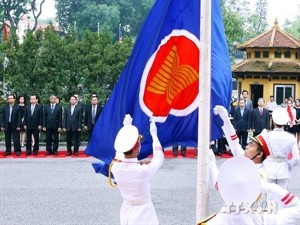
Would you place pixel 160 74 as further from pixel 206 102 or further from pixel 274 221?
pixel 274 221

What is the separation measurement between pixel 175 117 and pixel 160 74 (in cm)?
45

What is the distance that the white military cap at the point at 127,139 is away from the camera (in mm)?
5579

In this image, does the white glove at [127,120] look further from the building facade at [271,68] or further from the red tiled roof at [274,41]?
the red tiled roof at [274,41]

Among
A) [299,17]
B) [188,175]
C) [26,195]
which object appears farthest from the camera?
[299,17]

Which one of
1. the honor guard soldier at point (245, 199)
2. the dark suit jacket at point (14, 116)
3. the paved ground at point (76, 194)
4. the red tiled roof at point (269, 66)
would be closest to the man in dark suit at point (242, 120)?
the paved ground at point (76, 194)

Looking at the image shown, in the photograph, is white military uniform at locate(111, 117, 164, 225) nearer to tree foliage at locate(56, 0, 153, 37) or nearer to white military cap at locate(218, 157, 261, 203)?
white military cap at locate(218, 157, 261, 203)

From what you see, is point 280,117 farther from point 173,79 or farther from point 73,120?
point 73,120

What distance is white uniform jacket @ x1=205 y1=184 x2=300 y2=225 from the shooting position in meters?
4.21

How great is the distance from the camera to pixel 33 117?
672 inches

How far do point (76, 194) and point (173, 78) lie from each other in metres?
5.82

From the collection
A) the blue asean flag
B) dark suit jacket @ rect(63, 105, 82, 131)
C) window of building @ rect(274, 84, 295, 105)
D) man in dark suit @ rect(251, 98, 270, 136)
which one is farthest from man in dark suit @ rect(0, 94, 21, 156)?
window of building @ rect(274, 84, 295, 105)

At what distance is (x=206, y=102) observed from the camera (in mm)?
5398

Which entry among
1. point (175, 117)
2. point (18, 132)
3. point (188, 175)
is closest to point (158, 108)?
point (175, 117)

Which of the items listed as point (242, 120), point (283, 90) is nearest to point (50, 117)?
point (242, 120)
